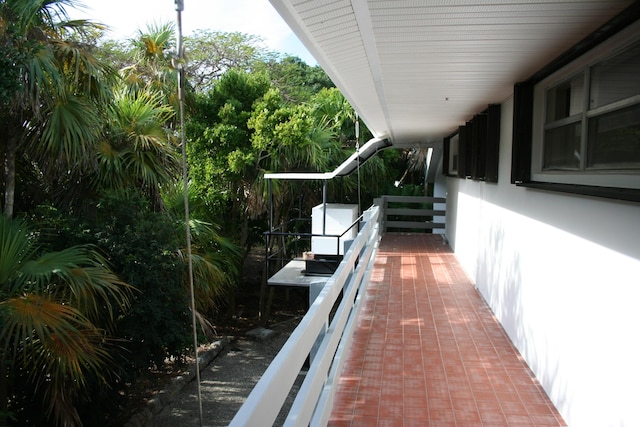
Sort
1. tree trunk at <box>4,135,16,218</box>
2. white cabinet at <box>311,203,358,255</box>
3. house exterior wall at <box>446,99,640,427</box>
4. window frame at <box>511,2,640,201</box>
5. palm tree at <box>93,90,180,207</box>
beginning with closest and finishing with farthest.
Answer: house exterior wall at <box>446,99,640,427</box>, window frame at <box>511,2,640,201</box>, tree trunk at <box>4,135,16,218</box>, palm tree at <box>93,90,180,207</box>, white cabinet at <box>311,203,358,255</box>

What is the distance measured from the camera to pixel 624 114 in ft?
10.2

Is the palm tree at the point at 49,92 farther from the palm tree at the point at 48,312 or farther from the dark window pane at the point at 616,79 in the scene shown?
the dark window pane at the point at 616,79

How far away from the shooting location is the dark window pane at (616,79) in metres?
2.96

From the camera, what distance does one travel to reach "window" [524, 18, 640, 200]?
300 centimetres

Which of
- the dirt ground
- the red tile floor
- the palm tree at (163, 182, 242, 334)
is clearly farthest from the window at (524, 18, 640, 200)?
the dirt ground

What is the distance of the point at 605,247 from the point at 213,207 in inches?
468

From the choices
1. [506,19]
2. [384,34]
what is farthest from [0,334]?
[506,19]

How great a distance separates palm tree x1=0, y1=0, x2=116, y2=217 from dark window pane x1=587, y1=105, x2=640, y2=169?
5358 mm

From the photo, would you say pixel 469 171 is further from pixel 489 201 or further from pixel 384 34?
pixel 384 34

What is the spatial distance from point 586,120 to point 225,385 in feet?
28.7

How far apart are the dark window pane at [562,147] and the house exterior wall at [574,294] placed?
0.27 metres

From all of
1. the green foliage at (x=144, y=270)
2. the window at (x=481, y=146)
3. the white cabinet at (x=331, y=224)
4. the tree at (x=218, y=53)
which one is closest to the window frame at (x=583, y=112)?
the window at (x=481, y=146)

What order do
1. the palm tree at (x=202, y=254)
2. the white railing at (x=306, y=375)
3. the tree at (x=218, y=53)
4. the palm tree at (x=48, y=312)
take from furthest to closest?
the tree at (x=218, y=53), the palm tree at (x=202, y=254), the palm tree at (x=48, y=312), the white railing at (x=306, y=375)

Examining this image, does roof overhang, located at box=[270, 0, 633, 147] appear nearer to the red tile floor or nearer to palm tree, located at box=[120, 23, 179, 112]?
the red tile floor
